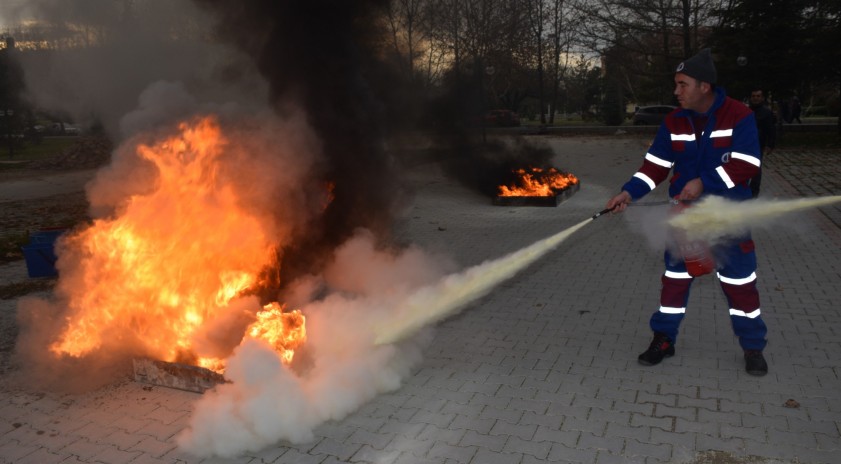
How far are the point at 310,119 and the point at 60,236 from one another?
13.7ft

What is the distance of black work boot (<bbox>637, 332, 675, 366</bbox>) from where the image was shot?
4.63m

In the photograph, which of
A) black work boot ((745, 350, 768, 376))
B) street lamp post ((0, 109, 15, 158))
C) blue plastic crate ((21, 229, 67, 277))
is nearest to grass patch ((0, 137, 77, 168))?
street lamp post ((0, 109, 15, 158))

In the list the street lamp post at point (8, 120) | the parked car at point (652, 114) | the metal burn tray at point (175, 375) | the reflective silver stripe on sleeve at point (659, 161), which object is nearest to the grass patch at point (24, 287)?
the metal burn tray at point (175, 375)

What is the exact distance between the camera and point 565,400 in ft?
13.5

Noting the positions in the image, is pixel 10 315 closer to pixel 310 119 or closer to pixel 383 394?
pixel 310 119

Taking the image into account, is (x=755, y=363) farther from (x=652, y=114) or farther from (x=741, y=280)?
(x=652, y=114)

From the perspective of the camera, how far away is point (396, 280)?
6281 millimetres

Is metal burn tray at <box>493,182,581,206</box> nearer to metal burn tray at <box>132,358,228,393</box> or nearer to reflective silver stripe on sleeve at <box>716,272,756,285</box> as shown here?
reflective silver stripe on sleeve at <box>716,272,756,285</box>

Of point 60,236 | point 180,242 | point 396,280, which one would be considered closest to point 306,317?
point 180,242

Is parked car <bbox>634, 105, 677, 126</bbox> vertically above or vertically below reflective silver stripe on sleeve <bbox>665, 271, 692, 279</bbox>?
above

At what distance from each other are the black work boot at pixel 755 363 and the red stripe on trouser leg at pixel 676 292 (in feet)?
1.86

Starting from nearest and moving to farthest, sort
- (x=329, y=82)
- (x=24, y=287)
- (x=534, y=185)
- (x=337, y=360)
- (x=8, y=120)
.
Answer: (x=337, y=360) < (x=329, y=82) < (x=24, y=287) < (x=534, y=185) < (x=8, y=120)

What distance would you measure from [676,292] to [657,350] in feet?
1.54

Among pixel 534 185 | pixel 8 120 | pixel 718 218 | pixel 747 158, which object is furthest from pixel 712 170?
pixel 8 120
